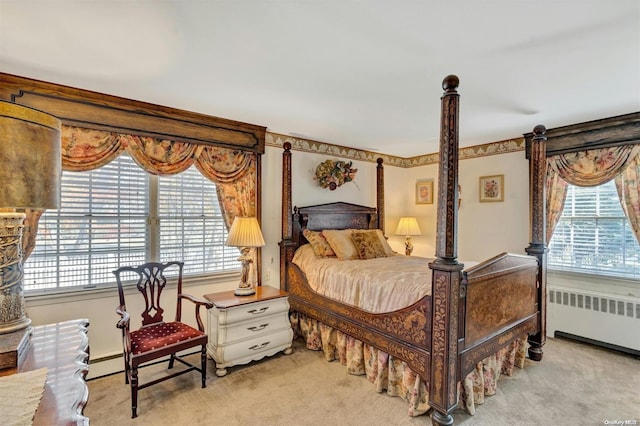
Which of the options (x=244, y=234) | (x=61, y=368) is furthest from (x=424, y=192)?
(x=61, y=368)

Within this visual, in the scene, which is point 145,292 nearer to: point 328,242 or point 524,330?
point 328,242

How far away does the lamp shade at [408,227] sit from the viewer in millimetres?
4695

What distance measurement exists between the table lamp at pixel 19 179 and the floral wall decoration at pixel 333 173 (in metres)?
3.01

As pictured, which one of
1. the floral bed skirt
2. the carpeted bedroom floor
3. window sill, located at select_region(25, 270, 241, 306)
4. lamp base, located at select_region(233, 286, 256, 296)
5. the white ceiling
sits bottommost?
the carpeted bedroom floor

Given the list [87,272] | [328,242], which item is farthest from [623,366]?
[87,272]

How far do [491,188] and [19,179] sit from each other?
15.0ft

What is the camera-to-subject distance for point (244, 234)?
9.84 feet

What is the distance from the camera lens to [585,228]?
3.52 metres

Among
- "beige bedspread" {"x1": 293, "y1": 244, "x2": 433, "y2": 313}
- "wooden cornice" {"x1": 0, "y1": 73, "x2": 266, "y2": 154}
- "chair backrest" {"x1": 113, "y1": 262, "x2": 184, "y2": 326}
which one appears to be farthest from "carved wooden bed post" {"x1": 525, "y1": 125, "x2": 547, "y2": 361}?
"chair backrest" {"x1": 113, "y1": 262, "x2": 184, "y2": 326}

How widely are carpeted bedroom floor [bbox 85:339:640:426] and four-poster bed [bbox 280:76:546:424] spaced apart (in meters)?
0.36

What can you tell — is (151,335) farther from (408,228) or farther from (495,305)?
(408,228)

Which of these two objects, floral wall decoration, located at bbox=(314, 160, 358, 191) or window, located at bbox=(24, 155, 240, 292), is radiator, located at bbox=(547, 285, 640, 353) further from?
window, located at bbox=(24, 155, 240, 292)

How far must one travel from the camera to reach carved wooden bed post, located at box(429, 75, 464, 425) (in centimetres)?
198

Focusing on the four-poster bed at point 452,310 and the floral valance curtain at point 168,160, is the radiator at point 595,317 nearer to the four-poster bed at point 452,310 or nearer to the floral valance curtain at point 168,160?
the four-poster bed at point 452,310
